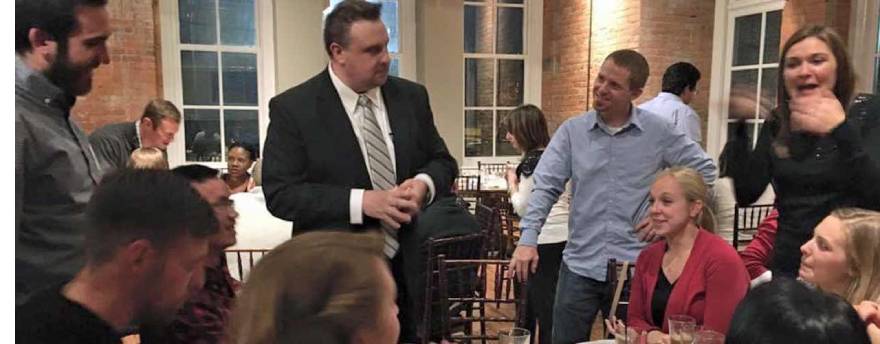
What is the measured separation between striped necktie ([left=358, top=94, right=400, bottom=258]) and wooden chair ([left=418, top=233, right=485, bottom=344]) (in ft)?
2.48

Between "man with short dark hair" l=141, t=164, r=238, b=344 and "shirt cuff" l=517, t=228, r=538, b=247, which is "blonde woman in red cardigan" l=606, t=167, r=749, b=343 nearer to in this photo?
"shirt cuff" l=517, t=228, r=538, b=247

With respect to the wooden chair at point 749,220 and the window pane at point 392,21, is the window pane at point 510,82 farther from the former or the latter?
the wooden chair at point 749,220

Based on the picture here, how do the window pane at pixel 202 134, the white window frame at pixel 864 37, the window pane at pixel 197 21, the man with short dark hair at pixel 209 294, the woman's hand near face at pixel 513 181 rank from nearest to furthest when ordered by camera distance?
the man with short dark hair at pixel 209 294
the woman's hand near face at pixel 513 181
the white window frame at pixel 864 37
the window pane at pixel 197 21
the window pane at pixel 202 134

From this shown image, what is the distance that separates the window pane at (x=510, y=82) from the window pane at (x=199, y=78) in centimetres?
312

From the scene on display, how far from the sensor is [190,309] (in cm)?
144

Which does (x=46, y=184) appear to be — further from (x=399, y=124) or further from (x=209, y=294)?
(x=399, y=124)

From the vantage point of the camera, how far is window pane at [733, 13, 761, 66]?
513 cm

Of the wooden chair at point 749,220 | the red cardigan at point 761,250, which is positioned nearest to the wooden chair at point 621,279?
the red cardigan at point 761,250

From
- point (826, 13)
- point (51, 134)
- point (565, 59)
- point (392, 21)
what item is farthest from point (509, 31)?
point (51, 134)

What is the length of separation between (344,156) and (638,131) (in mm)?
1110

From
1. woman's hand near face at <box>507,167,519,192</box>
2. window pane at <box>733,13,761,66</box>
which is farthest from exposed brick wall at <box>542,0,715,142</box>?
woman's hand near face at <box>507,167,519,192</box>

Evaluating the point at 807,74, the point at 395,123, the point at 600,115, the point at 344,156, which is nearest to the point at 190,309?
the point at 344,156

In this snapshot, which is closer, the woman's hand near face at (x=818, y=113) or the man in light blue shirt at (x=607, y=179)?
the woman's hand near face at (x=818, y=113)

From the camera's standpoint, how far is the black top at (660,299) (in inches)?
72.9
